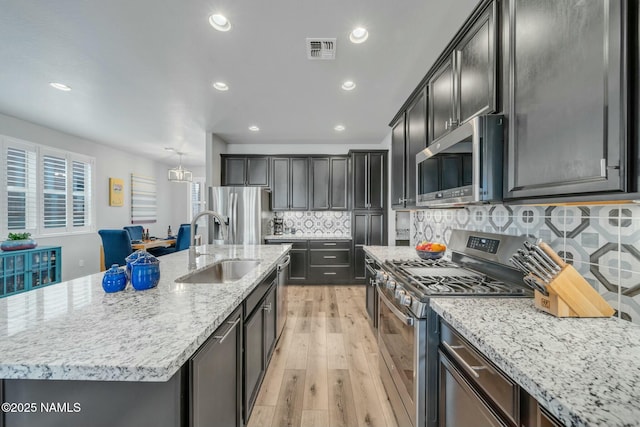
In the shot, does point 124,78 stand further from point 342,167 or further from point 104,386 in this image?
point 342,167

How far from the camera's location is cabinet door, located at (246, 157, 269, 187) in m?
4.83

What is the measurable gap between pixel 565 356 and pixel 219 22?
8.17ft

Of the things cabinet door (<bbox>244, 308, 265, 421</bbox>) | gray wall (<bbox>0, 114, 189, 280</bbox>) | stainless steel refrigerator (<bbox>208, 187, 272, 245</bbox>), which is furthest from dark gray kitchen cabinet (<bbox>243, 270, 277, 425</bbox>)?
gray wall (<bbox>0, 114, 189, 280</bbox>)

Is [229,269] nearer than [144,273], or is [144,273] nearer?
[144,273]

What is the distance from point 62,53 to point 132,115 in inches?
61.1

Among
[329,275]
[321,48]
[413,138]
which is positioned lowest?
[329,275]

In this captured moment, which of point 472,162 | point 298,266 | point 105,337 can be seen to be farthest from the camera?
point 298,266

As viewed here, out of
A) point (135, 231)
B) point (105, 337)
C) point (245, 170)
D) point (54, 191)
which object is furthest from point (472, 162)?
point (135, 231)

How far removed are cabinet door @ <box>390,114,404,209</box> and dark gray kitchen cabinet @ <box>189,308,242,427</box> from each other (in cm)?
209

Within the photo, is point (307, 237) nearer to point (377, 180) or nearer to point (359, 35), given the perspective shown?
Answer: point (377, 180)

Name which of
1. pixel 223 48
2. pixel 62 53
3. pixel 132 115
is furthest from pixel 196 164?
pixel 223 48

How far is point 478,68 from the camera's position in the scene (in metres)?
1.42

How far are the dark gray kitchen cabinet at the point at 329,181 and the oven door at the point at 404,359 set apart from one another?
311cm

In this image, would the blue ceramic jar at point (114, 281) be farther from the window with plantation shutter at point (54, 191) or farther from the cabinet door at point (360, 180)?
the window with plantation shutter at point (54, 191)
